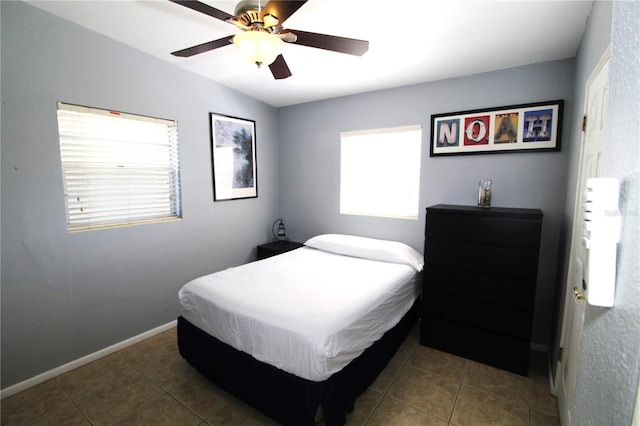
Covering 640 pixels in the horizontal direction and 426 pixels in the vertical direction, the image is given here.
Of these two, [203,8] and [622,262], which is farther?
[203,8]

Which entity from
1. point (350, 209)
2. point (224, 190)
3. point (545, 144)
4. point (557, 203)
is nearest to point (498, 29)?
point (545, 144)

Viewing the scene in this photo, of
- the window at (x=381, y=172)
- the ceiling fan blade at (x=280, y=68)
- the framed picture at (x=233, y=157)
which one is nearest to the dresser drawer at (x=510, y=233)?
the window at (x=381, y=172)

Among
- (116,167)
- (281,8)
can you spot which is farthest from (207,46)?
(116,167)

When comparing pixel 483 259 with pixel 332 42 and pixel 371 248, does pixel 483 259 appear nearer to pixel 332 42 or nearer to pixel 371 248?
pixel 371 248

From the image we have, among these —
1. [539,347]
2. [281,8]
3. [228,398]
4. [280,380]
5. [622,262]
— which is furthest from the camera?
[539,347]

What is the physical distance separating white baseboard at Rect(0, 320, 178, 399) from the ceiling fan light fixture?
103 inches

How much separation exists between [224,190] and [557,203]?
3.29 m

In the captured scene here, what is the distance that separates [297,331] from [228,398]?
864 millimetres

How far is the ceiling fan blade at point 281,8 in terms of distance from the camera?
1402 mm

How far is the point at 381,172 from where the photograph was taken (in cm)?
346

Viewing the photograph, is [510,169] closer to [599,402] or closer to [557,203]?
[557,203]

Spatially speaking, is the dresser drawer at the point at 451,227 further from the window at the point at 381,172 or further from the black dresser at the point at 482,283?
the window at the point at 381,172

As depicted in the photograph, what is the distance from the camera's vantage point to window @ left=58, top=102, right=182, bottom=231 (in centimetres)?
226

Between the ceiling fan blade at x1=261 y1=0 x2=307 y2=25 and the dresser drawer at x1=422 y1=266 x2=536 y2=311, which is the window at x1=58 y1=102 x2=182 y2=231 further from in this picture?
the dresser drawer at x1=422 y1=266 x2=536 y2=311
